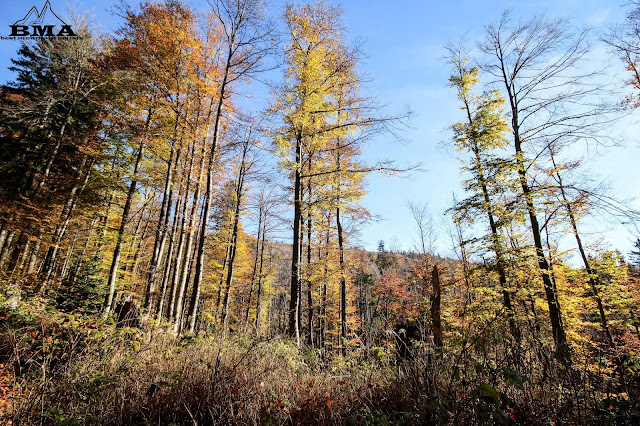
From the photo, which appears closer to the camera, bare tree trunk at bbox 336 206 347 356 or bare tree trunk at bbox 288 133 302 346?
bare tree trunk at bbox 288 133 302 346

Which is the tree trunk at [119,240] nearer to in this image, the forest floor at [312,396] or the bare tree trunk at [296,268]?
the bare tree trunk at [296,268]

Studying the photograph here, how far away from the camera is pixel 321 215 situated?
14.2 meters

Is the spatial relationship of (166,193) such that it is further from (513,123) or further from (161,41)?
(513,123)

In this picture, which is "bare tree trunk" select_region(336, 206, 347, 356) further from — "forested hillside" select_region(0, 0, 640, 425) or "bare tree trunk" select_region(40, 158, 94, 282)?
"bare tree trunk" select_region(40, 158, 94, 282)

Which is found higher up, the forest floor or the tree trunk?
the tree trunk

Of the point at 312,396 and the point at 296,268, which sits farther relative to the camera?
the point at 296,268

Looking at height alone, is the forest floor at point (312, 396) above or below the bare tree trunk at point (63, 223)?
below

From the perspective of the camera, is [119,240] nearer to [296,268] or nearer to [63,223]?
[63,223]

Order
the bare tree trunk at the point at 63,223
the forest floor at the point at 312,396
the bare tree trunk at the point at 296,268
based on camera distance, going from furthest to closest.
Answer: the bare tree trunk at the point at 63,223 < the bare tree trunk at the point at 296,268 < the forest floor at the point at 312,396

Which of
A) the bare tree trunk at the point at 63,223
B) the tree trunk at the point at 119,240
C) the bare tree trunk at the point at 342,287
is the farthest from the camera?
the bare tree trunk at the point at 342,287

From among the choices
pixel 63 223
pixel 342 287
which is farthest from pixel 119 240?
pixel 342 287

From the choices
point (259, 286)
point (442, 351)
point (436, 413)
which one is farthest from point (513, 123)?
point (259, 286)

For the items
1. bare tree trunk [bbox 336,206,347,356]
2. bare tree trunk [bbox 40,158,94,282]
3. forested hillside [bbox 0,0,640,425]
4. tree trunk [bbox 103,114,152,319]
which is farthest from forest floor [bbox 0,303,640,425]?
bare tree trunk [bbox 40,158,94,282]

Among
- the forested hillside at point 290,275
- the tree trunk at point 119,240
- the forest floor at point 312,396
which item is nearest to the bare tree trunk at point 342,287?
the forested hillside at point 290,275
